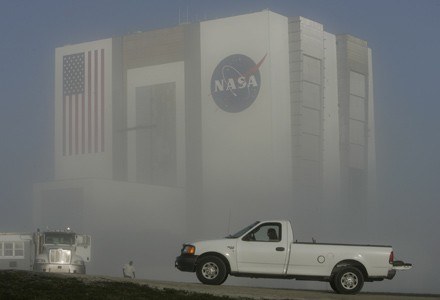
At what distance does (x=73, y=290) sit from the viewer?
23234 millimetres

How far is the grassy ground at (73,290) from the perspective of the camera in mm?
21953

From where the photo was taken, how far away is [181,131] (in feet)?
504

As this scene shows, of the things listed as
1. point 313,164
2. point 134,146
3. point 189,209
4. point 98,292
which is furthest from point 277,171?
point 98,292

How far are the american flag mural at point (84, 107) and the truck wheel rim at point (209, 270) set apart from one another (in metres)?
133

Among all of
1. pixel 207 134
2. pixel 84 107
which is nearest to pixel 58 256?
pixel 207 134

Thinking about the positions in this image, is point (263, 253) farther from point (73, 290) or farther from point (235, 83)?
point (235, 83)

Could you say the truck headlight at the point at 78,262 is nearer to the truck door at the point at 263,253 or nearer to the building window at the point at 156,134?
the truck door at the point at 263,253

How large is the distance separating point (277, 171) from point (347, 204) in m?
21.6

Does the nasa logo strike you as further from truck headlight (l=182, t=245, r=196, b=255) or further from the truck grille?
truck headlight (l=182, t=245, r=196, b=255)

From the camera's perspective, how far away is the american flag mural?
16200 cm

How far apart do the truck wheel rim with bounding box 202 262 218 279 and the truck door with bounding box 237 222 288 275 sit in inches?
31.4

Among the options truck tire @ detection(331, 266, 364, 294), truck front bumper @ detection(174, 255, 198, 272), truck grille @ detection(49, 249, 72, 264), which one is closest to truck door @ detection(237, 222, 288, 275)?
truck front bumper @ detection(174, 255, 198, 272)

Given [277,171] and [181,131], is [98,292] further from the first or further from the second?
[181,131]

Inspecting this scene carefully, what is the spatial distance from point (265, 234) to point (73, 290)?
850 cm
